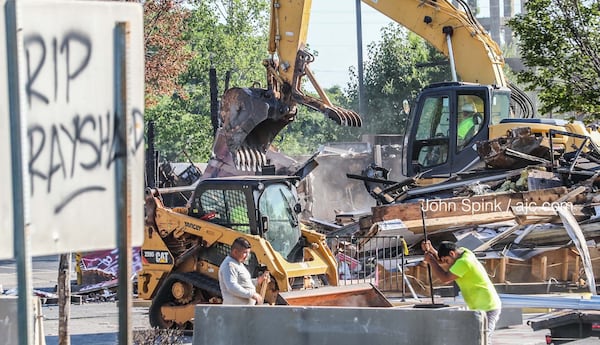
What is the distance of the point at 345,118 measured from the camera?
73.2 ft

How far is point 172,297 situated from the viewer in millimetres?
14828

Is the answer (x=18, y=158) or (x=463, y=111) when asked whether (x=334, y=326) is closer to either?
(x=18, y=158)

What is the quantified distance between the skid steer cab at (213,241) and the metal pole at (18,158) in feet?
32.4

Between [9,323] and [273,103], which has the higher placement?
[273,103]

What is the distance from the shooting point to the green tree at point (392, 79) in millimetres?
50469

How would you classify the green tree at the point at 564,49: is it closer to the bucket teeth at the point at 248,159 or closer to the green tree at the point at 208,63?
the bucket teeth at the point at 248,159

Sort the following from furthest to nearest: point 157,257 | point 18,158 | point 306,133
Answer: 1. point 306,133
2. point 157,257
3. point 18,158

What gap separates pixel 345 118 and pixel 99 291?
605cm

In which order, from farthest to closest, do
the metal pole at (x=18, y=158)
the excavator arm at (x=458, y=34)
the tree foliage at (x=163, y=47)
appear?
the tree foliage at (x=163, y=47) → the excavator arm at (x=458, y=34) → the metal pole at (x=18, y=158)

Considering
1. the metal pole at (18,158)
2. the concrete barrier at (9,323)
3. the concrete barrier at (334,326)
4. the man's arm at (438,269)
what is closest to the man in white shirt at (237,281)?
the man's arm at (438,269)

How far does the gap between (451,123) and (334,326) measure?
1409cm

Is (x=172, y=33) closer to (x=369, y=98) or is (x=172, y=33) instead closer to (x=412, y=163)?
(x=412, y=163)

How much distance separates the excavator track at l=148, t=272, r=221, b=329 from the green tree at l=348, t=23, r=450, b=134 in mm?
36233

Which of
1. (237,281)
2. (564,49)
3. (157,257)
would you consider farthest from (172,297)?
(564,49)
